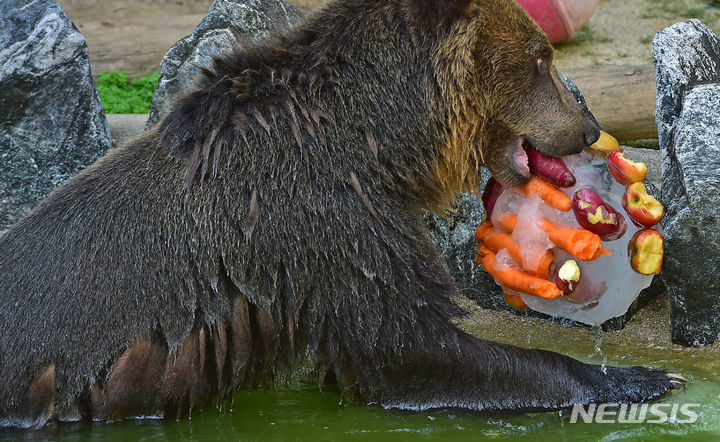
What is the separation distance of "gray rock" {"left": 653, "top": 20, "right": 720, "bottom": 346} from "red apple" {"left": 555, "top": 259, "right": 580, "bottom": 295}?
78 centimetres

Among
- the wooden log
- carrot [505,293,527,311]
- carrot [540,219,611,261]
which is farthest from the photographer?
the wooden log

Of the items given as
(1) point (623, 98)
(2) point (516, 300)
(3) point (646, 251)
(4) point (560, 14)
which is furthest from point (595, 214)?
(4) point (560, 14)

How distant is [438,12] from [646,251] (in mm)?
1481

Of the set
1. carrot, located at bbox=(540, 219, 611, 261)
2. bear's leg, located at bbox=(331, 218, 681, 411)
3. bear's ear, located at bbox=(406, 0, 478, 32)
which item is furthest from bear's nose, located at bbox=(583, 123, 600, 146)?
bear's leg, located at bbox=(331, 218, 681, 411)

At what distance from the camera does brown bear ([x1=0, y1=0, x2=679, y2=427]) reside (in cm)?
453

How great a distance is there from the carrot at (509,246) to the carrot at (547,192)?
0.73 ft

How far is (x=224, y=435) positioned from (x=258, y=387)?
0.43 m

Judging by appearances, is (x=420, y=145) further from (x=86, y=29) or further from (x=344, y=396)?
(x=86, y=29)

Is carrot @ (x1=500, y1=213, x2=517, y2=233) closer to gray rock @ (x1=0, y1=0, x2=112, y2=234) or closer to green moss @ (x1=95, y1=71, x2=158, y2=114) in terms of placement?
gray rock @ (x1=0, y1=0, x2=112, y2=234)

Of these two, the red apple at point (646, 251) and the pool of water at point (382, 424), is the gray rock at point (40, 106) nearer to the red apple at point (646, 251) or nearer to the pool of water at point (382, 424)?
the pool of water at point (382, 424)

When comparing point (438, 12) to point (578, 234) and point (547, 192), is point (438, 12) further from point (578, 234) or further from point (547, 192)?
point (578, 234)

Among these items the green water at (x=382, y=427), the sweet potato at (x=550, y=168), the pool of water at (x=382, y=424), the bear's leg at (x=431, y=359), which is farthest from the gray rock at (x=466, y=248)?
the green water at (x=382, y=427)

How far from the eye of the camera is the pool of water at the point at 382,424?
4.54 m

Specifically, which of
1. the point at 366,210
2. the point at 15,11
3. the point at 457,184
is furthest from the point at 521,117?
the point at 15,11
